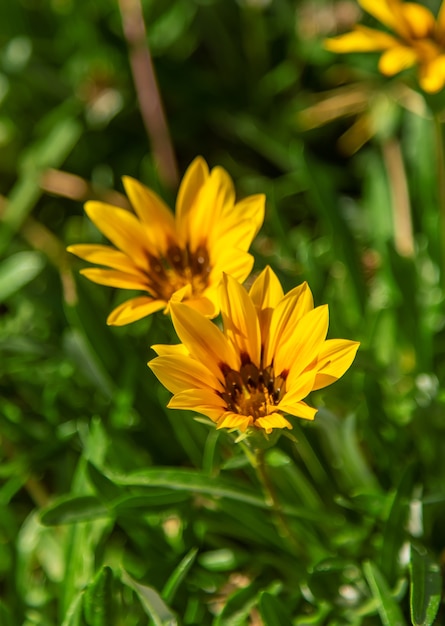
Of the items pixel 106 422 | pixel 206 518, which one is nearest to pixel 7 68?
pixel 106 422

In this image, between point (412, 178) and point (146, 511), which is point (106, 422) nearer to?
point (146, 511)

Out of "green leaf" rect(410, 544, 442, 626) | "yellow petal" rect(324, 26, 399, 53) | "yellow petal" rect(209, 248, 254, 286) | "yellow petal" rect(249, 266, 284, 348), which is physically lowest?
"green leaf" rect(410, 544, 442, 626)

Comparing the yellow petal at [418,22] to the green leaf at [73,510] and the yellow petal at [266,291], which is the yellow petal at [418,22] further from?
the green leaf at [73,510]

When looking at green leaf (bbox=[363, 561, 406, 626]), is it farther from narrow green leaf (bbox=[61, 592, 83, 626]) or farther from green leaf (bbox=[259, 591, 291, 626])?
narrow green leaf (bbox=[61, 592, 83, 626])

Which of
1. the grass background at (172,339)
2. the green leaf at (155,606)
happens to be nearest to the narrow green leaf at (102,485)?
the grass background at (172,339)

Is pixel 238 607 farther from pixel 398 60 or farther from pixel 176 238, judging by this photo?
pixel 398 60

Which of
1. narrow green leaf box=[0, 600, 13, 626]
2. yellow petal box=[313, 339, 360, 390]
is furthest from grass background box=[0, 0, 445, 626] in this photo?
yellow petal box=[313, 339, 360, 390]

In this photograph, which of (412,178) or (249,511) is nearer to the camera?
(249,511)

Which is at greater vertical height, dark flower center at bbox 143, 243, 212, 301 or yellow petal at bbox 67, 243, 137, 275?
yellow petal at bbox 67, 243, 137, 275
